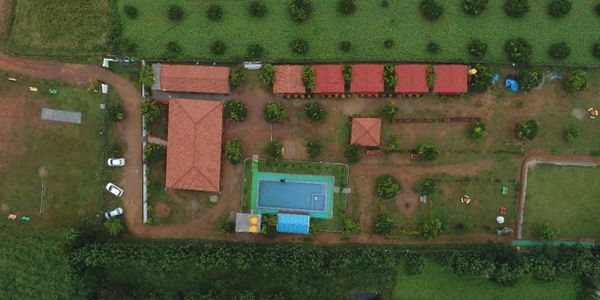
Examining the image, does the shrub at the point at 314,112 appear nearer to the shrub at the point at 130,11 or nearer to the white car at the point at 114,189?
the shrub at the point at 130,11

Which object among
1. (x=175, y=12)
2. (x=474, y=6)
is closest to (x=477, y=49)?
(x=474, y=6)

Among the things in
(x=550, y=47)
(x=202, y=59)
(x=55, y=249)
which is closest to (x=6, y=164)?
(x=55, y=249)

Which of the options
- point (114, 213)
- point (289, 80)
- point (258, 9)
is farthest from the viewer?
point (114, 213)

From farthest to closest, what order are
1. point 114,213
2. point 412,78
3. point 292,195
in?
point 292,195
point 114,213
point 412,78

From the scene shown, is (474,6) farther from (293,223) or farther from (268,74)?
(293,223)

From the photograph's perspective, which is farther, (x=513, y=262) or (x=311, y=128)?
A: (x=311, y=128)

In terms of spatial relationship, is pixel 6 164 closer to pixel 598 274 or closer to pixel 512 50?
pixel 512 50
